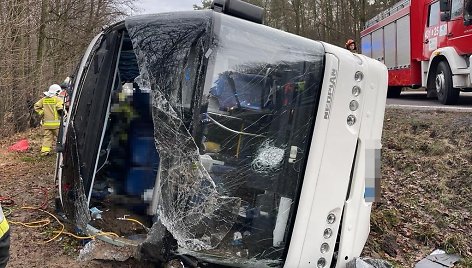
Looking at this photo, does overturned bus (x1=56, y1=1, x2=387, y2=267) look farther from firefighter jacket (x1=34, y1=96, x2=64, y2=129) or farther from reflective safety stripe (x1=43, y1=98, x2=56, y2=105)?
reflective safety stripe (x1=43, y1=98, x2=56, y2=105)

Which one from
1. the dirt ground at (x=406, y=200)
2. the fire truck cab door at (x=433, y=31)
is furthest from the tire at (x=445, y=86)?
the dirt ground at (x=406, y=200)

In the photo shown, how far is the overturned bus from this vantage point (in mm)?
2688

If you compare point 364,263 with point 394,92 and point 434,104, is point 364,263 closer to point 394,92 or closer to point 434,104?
point 434,104

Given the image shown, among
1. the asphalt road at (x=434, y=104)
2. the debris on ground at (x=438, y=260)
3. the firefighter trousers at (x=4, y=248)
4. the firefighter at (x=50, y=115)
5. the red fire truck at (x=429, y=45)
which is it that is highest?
the red fire truck at (x=429, y=45)

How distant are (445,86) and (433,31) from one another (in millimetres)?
1832

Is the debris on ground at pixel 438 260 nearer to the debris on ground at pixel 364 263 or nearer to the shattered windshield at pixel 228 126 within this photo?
the debris on ground at pixel 364 263

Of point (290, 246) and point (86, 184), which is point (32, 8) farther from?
point (290, 246)

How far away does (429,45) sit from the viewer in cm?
1091

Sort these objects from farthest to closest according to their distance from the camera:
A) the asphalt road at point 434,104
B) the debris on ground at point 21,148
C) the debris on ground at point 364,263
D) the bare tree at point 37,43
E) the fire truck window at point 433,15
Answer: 1. the bare tree at point 37,43
2. the fire truck window at point 433,15
3. the debris on ground at point 21,148
4. the asphalt road at point 434,104
5. the debris on ground at point 364,263

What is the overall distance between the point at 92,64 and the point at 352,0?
25.0 m

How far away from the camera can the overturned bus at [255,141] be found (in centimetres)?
269

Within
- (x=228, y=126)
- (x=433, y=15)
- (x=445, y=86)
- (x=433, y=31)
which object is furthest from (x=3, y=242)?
(x=433, y=15)

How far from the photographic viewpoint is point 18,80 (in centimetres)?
1565

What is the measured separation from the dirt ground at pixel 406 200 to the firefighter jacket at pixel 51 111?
1726mm
